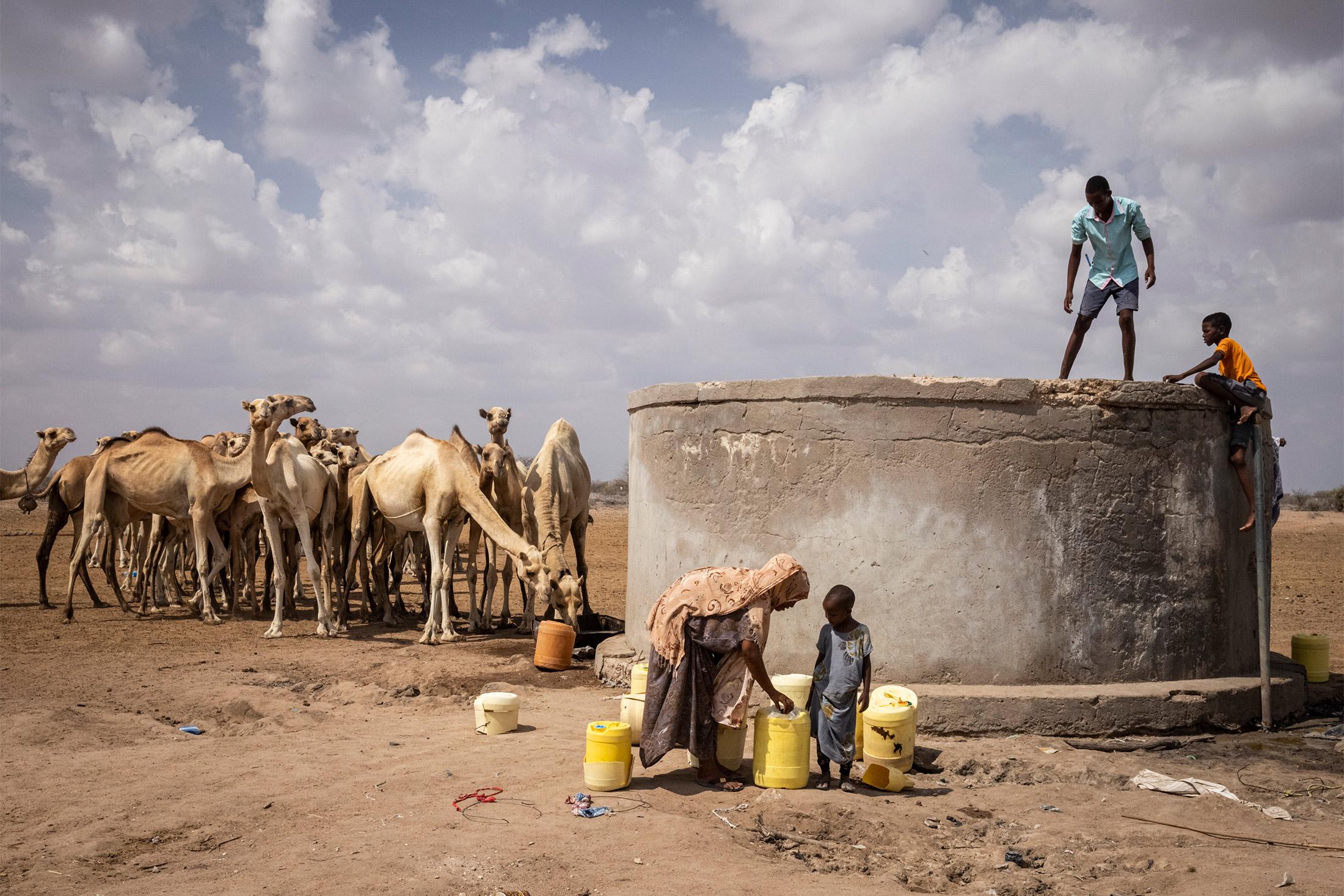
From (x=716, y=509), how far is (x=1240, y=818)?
390 cm

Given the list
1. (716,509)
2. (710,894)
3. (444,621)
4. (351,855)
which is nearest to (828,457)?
(716,509)

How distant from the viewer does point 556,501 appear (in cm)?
1174

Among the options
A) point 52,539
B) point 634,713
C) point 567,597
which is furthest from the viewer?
point 52,539

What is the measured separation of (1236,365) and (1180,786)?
10.8ft

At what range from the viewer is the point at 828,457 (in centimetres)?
729

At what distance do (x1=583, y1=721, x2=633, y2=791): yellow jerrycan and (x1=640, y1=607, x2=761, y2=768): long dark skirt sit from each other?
6.6 inches

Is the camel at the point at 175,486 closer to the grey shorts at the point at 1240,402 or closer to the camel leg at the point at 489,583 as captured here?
the camel leg at the point at 489,583

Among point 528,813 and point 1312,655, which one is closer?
point 528,813

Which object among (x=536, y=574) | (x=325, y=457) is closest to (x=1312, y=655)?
(x=536, y=574)

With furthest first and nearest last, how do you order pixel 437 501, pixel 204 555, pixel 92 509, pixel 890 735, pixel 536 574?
pixel 92 509 → pixel 204 555 → pixel 437 501 → pixel 536 574 → pixel 890 735

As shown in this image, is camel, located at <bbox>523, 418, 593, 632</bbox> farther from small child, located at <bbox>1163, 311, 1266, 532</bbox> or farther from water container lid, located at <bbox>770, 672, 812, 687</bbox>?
small child, located at <bbox>1163, 311, 1266, 532</bbox>

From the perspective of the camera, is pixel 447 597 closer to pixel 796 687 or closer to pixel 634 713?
pixel 634 713

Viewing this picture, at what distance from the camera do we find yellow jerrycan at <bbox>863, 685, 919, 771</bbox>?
584 centimetres

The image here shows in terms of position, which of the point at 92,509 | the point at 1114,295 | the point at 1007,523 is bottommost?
the point at 92,509
